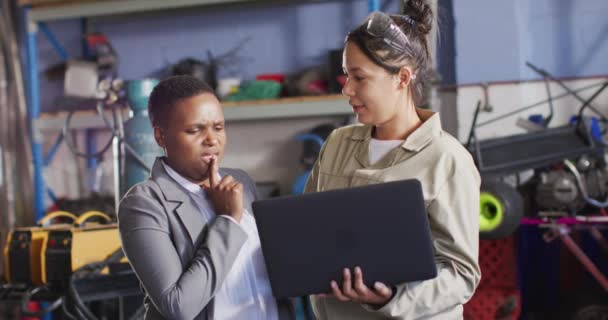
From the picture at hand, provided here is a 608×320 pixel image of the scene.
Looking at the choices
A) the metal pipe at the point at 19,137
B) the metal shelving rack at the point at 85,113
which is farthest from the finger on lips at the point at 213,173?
the metal pipe at the point at 19,137

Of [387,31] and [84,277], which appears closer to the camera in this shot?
[387,31]

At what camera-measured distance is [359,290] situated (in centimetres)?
112

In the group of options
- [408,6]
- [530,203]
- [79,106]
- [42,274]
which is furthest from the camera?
[79,106]

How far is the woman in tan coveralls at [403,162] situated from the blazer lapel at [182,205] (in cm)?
26

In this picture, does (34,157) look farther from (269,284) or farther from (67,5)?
(269,284)

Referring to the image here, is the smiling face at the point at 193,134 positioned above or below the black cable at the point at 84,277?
above

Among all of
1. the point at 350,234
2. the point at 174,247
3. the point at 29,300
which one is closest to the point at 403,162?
the point at 350,234

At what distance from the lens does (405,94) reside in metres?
1.31

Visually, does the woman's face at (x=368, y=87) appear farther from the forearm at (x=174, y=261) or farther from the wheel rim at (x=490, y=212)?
the wheel rim at (x=490, y=212)

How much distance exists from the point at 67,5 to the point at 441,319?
3872mm

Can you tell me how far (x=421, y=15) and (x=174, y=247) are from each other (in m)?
0.67

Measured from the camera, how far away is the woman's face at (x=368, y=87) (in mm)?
1257

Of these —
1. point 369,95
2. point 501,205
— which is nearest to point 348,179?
point 369,95

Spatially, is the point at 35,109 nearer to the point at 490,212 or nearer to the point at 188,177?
the point at 490,212
